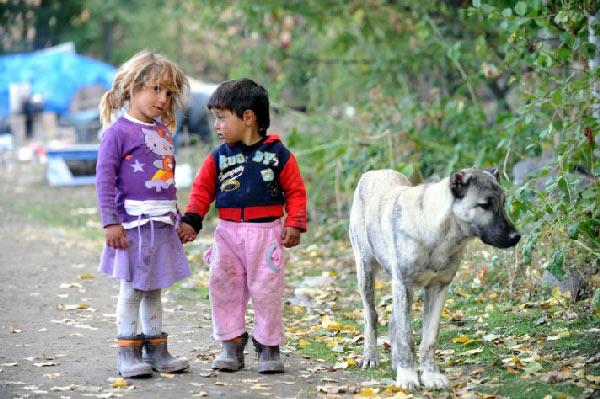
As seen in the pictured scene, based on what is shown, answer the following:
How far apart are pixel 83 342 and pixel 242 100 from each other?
2.17 meters

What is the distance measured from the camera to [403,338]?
5656 millimetres

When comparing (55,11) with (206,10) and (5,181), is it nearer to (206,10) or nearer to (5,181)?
(5,181)

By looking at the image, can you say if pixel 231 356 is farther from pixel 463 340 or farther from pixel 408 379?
pixel 463 340

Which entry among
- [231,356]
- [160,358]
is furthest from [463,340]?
[160,358]

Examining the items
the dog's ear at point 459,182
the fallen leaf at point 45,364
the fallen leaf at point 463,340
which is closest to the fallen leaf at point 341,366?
the fallen leaf at point 463,340

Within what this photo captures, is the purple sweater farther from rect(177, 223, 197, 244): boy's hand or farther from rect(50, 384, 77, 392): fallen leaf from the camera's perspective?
rect(50, 384, 77, 392): fallen leaf

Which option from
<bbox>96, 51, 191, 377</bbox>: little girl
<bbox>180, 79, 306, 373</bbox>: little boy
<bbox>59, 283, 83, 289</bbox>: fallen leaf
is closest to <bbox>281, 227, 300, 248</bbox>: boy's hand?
<bbox>180, 79, 306, 373</bbox>: little boy

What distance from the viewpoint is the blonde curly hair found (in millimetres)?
5938

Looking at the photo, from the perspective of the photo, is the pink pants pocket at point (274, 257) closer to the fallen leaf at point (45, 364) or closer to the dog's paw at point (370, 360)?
the dog's paw at point (370, 360)

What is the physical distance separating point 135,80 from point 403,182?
5.90 feet

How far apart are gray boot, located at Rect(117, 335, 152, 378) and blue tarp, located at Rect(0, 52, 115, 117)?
73.8 ft

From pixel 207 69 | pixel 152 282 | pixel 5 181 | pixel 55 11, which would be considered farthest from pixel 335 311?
pixel 55 11

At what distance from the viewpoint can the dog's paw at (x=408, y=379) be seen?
5.56m

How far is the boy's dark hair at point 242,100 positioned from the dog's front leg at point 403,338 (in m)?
1.29
